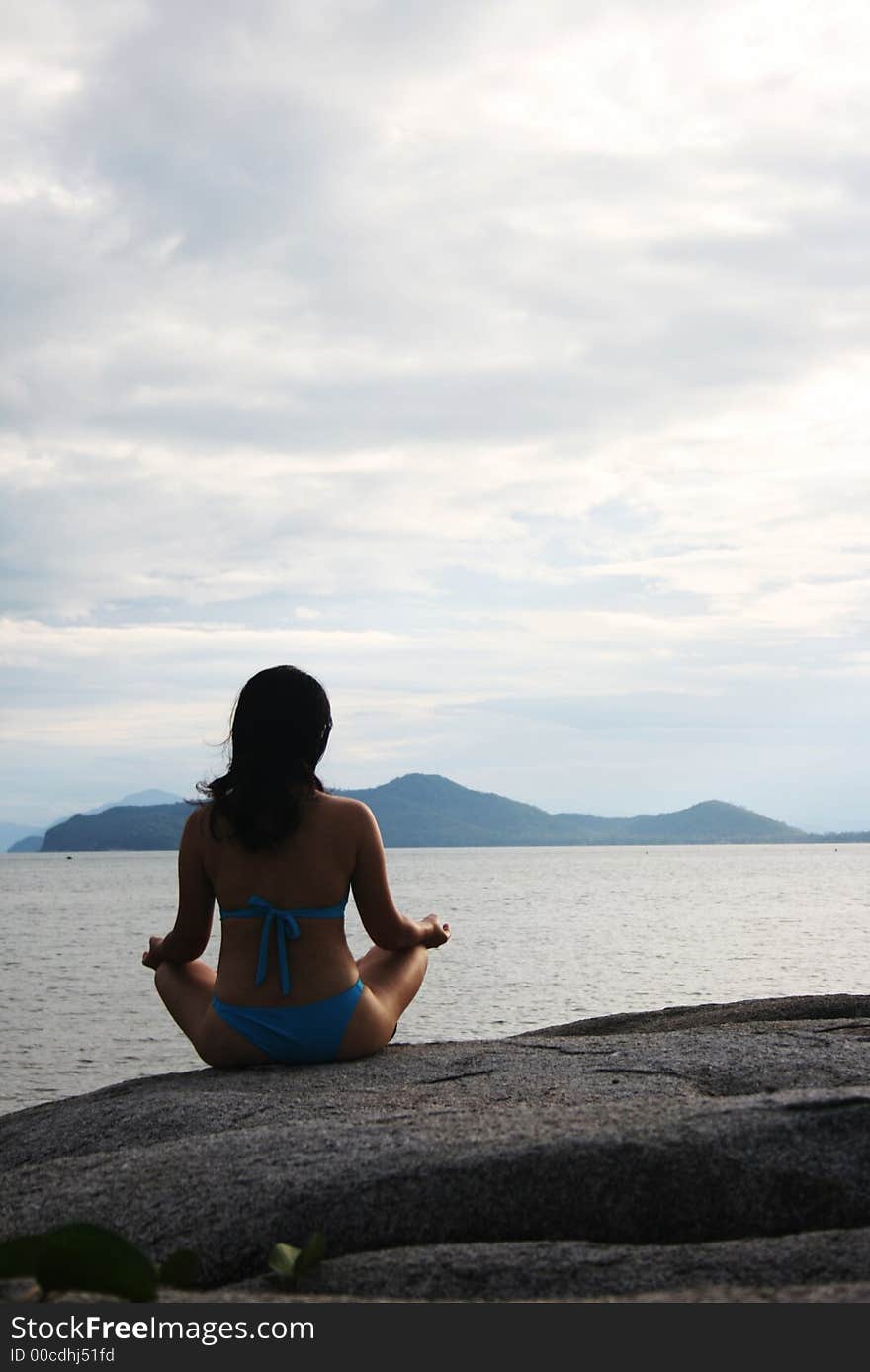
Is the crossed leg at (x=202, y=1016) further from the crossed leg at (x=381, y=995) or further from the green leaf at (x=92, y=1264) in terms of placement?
the green leaf at (x=92, y=1264)

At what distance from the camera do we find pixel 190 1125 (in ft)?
16.5

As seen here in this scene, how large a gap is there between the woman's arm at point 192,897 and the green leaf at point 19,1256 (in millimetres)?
3494

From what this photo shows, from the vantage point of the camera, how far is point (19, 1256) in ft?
8.57

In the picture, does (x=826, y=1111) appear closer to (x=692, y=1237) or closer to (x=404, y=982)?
(x=692, y=1237)

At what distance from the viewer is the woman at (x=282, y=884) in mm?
5980

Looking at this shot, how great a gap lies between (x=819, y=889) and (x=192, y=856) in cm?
9612

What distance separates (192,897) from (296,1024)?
33.9 inches

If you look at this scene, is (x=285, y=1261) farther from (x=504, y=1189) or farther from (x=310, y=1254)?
(x=504, y=1189)

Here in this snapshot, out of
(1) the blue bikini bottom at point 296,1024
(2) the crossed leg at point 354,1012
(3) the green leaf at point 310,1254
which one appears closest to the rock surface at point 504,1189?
(3) the green leaf at point 310,1254

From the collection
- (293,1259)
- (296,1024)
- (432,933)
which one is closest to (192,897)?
(296,1024)

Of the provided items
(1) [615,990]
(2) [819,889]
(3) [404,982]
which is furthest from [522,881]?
(3) [404,982]

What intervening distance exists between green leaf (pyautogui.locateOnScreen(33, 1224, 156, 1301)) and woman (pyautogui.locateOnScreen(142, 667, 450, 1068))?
3.33 m

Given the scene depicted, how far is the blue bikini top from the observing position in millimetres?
5984

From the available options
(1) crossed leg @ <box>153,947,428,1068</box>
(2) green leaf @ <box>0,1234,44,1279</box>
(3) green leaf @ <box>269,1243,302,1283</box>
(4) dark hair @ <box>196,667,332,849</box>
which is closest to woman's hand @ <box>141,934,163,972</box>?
(1) crossed leg @ <box>153,947,428,1068</box>
